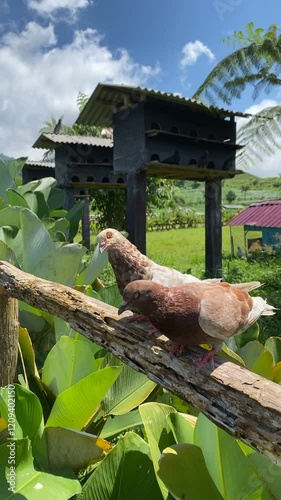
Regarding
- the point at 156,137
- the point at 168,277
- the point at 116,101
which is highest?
the point at 116,101

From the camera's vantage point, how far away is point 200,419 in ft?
2.71

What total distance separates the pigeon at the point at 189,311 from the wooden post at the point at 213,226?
4.63 meters

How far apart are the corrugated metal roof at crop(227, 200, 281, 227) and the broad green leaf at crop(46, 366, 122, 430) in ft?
32.1

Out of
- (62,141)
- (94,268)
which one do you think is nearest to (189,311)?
(94,268)

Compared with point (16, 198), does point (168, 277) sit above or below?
below

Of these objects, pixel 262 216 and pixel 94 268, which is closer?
pixel 94 268

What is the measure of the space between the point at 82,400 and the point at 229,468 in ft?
1.06

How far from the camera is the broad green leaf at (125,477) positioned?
0.82 m

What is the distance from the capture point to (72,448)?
90 centimetres

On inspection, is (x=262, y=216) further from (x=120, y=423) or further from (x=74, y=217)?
(x=120, y=423)

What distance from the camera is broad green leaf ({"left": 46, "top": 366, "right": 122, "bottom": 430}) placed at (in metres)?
0.88

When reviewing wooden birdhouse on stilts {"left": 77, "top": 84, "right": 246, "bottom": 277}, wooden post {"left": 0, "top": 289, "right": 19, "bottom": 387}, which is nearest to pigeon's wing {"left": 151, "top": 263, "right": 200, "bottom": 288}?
wooden post {"left": 0, "top": 289, "right": 19, "bottom": 387}

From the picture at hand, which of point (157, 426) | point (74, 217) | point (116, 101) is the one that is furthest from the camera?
point (116, 101)

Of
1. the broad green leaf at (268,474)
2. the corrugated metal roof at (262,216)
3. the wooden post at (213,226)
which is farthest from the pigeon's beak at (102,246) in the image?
the corrugated metal roof at (262,216)
